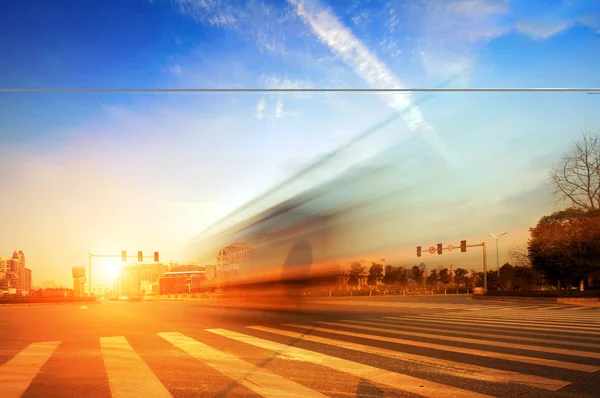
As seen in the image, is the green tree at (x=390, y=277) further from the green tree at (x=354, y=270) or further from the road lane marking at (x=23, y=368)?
the road lane marking at (x=23, y=368)

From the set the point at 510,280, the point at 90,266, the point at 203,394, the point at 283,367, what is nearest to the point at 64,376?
the point at 203,394

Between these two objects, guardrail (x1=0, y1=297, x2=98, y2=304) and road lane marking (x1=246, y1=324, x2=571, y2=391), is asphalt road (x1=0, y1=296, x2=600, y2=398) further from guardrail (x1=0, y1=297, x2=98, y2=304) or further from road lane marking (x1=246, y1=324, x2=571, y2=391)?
guardrail (x1=0, y1=297, x2=98, y2=304)

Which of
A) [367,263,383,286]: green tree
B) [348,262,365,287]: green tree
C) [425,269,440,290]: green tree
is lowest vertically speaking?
[425,269,440,290]: green tree

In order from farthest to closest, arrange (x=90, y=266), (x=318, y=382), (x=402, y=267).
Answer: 1. (x=402, y=267)
2. (x=90, y=266)
3. (x=318, y=382)

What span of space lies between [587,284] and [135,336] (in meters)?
50.5

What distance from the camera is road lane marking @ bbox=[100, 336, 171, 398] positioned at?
5.74 meters

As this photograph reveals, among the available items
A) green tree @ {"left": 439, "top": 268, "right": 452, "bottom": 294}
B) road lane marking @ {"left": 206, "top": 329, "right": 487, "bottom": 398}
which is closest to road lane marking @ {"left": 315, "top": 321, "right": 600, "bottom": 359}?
road lane marking @ {"left": 206, "top": 329, "right": 487, "bottom": 398}

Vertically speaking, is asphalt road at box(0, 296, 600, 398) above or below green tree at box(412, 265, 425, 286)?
above

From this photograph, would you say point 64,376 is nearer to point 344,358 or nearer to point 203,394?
point 203,394

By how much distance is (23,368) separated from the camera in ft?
24.5

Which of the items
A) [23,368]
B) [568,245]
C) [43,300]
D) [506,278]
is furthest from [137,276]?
[23,368]

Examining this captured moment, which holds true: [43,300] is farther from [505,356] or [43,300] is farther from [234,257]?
[505,356]

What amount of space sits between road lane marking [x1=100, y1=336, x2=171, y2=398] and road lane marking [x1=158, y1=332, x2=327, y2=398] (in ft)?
3.26

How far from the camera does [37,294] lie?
1955 inches
